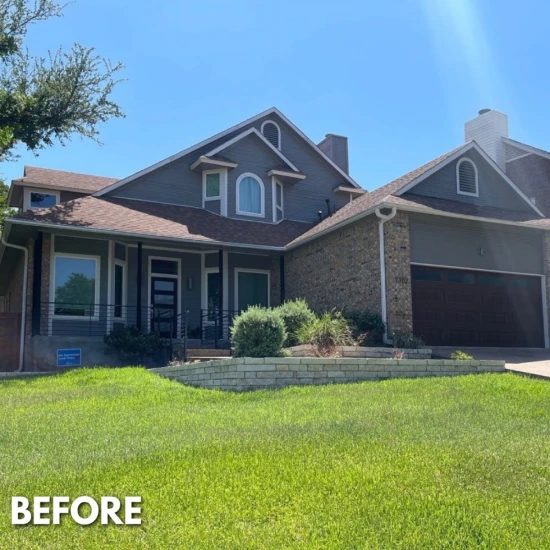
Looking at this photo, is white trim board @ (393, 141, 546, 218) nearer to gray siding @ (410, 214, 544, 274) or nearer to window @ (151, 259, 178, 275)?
gray siding @ (410, 214, 544, 274)

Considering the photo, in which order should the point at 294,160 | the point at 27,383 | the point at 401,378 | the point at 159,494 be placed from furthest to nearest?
the point at 294,160
the point at 27,383
the point at 401,378
the point at 159,494

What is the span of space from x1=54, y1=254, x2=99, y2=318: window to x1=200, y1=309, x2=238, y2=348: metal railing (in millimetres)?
3066

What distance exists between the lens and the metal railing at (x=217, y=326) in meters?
17.9

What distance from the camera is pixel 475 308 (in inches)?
653

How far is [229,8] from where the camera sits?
12203 millimetres

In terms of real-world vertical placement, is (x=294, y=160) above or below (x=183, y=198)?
above

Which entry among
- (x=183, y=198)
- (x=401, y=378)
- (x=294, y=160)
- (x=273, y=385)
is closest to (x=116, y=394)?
(x=273, y=385)

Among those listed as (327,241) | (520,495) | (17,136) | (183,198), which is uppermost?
(17,136)

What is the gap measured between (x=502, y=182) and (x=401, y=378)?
907cm

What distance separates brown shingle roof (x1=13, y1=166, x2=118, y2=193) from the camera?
21.9m

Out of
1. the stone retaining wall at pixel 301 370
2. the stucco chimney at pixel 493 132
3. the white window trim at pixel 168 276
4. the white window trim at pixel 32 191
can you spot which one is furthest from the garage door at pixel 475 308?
the white window trim at pixel 32 191

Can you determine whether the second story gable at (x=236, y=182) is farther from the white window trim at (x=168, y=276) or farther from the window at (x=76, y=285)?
the window at (x=76, y=285)

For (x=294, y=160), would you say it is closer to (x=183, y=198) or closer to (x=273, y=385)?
(x=183, y=198)

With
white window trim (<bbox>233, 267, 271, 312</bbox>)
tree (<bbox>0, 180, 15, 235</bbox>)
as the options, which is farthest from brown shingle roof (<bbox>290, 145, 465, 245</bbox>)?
tree (<bbox>0, 180, 15, 235</bbox>)
